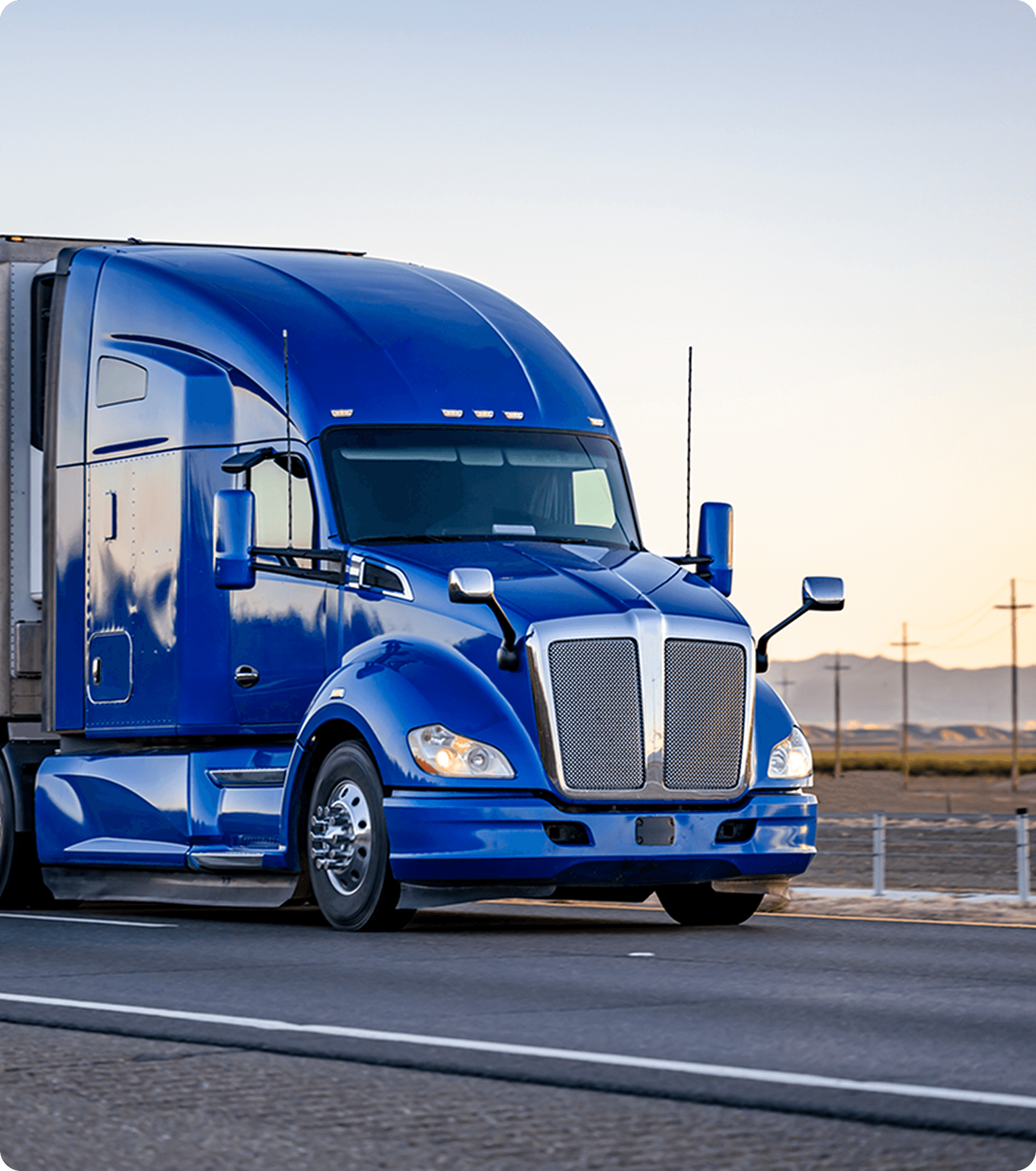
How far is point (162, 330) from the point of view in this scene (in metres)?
15.2

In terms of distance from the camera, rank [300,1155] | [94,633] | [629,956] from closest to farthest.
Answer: [300,1155], [629,956], [94,633]

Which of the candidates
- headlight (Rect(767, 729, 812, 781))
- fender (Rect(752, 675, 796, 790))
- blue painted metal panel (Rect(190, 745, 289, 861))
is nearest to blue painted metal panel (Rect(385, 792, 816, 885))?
fender (Rect(752, 675, 796, 790))

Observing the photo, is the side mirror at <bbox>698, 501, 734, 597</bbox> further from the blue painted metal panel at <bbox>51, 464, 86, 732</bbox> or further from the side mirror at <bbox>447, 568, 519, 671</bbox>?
the blue painted metal panel at <bbox>51, 464, 86, 732</bbox>

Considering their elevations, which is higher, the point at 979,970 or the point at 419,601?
the point at 419,601

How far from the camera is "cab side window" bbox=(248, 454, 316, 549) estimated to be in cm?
1420

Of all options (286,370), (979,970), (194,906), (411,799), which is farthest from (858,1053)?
(194,906)

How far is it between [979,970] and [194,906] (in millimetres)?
8175

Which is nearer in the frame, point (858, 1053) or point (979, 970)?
point (858, 1053)

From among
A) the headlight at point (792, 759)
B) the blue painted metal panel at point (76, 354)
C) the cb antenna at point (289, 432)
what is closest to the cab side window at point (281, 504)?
the cb antenna at point (289, 432)

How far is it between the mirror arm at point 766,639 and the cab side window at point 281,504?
2992 mm

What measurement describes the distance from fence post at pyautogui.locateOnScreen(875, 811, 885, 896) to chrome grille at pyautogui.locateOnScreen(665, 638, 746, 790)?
547 cm

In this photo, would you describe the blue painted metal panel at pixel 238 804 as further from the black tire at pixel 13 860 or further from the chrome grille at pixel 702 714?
the chrome grille at pixel 702 714

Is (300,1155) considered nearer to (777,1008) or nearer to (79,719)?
(777,1008)

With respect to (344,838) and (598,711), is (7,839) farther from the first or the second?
(598,711)
